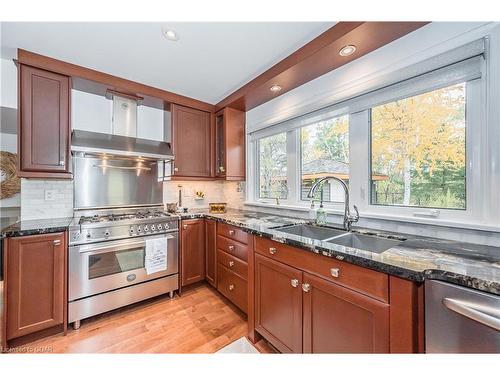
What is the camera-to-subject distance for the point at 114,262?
2.03m

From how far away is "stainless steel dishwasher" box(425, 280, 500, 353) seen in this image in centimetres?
71

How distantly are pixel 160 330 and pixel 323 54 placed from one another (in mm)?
2627

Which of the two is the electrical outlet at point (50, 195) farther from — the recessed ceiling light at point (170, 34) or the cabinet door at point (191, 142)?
the recessed ceiling light at point (170, 34)

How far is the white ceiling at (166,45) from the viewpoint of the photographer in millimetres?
1523

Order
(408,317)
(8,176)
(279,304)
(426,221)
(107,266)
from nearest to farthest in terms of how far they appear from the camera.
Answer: (408,317) < (426,221) < (279,304) < (107,266) < (8,176)

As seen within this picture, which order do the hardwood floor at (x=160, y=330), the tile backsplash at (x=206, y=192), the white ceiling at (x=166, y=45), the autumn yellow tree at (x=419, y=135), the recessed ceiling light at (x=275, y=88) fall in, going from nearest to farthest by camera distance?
the autumn yellow tree at (x=419, y=135) → the white ceiling at (x=166, y=45) → the hardwood floor at (x=160, y=330) → the recessed ceiling light at (x=275, y=88) → the tile backsplash at (x=206, y=192)

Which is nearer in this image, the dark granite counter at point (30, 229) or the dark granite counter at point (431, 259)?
the dark granite counter at point (431, 259)

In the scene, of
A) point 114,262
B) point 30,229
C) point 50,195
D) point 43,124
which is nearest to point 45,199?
point 50,195

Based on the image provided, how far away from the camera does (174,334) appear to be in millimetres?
1771

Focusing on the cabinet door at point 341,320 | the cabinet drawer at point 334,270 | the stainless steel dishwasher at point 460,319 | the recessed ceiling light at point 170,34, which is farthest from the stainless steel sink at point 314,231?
the recessed ceiling light at point 170,34

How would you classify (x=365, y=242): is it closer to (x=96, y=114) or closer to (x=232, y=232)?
(x=232, y=232)

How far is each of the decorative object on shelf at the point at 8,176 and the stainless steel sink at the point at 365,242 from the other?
15.0 ft

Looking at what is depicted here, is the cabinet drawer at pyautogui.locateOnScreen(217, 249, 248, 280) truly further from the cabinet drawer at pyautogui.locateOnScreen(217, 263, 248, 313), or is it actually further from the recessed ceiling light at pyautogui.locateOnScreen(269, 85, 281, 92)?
the recessed ceiling light at pyautogui.locateOnScreen(269, 85, 281, 92)

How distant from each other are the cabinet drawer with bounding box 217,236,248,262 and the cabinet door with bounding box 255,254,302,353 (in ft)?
1.01
